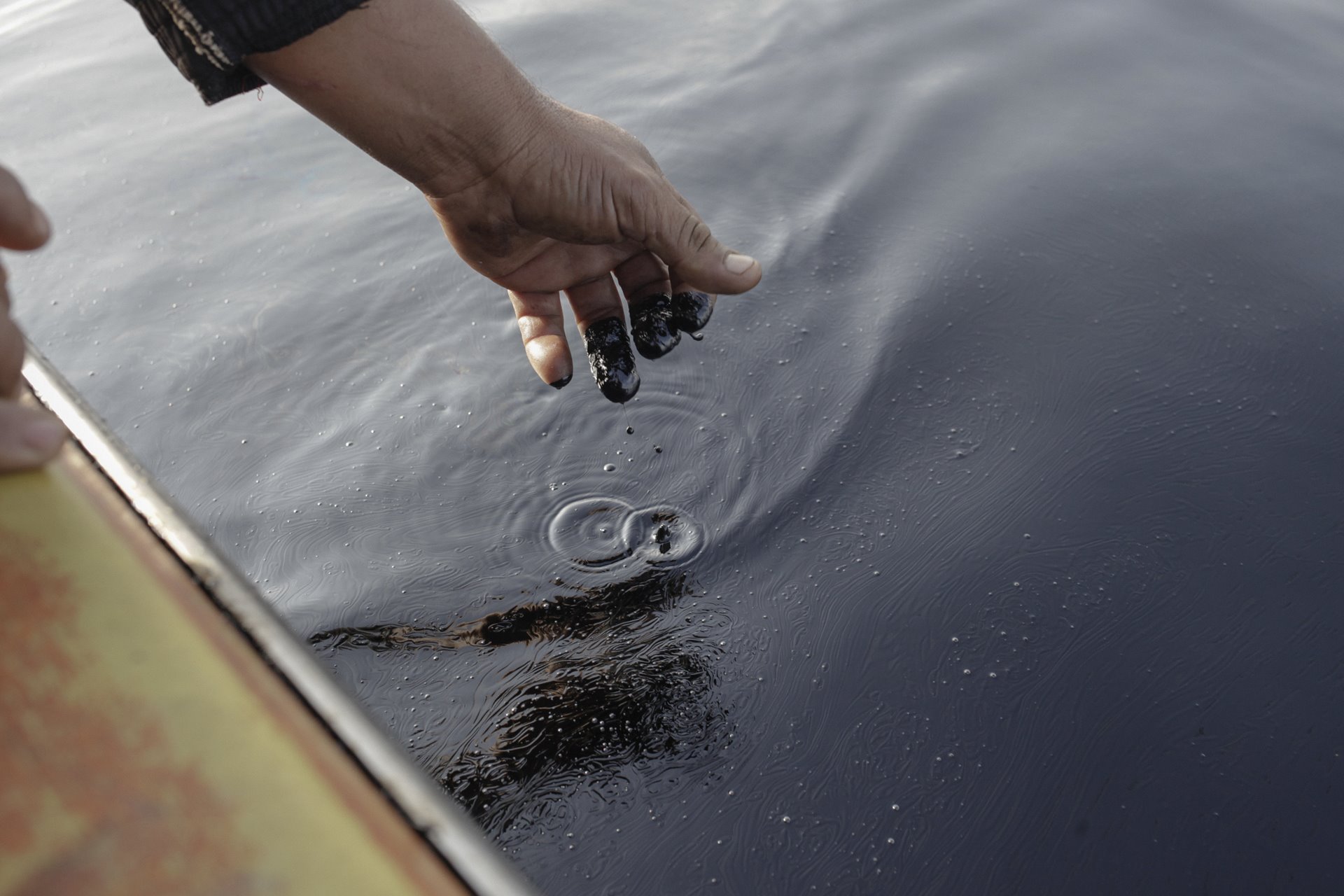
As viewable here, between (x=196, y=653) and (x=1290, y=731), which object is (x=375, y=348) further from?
(x=1290, y=731)

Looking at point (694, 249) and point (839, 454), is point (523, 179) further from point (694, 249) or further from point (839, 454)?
point (839, 454)

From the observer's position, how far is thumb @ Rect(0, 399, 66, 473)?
0.69 meters

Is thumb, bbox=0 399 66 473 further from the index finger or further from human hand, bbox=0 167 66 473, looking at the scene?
the index finger

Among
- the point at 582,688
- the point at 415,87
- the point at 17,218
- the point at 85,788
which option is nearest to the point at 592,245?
the point at 415,87

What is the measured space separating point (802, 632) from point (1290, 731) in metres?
0.63

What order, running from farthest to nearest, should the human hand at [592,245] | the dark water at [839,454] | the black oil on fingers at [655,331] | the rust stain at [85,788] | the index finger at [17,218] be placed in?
the black oil on fingers at [655,331], the human hand at [592,245], the dark water at [839,454], the index finger at [17,218], the rust stain at [85,788]

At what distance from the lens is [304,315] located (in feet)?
6.91

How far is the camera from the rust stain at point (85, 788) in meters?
0.54

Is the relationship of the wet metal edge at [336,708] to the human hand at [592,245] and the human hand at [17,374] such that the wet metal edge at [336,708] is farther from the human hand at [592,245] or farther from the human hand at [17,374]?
the human hand at [592,245]

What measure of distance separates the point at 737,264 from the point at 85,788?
1.36m

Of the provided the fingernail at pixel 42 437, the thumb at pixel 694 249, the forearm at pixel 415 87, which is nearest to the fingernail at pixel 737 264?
the thumb at pixel 694 249

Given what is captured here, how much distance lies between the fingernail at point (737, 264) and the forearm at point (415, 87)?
409 millimetres

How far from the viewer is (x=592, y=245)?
186 centimetres

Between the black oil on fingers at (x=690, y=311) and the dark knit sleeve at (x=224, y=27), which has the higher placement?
the dark knit sleeve at (x=224, y=27)
